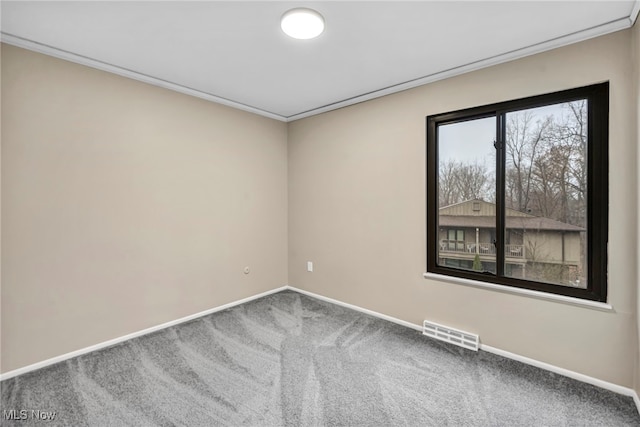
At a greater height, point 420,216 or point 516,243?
point 420,216

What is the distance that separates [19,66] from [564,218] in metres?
4.24

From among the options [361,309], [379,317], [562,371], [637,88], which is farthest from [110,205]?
[637,88]

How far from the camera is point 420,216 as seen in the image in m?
2.96

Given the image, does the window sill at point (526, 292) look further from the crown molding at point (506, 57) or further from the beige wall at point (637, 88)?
the crown molding at point (506, 57)

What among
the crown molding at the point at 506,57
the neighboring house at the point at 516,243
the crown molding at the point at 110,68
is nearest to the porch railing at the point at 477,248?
the neighboring house at the point at 516,243

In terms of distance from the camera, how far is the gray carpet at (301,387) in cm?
182

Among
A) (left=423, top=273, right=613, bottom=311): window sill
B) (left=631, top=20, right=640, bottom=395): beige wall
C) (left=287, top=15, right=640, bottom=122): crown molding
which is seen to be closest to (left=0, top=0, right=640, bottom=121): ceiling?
(left=287, top=15, right=640, bottom=122): crown molding

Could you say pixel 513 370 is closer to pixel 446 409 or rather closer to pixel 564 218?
pixel 446 409

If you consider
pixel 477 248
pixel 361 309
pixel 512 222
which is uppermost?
pixel 512 222

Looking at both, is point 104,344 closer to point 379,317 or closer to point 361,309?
point 361,309

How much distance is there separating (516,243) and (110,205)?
3.52 metres

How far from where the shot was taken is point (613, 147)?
2021 mm

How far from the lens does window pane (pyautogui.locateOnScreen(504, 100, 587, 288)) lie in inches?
87.9

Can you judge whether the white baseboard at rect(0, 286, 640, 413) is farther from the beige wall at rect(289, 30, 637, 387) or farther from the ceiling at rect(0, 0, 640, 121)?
the ceiling at rect(0, 0, 640, 121)
